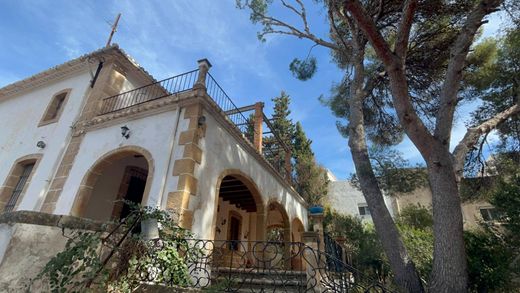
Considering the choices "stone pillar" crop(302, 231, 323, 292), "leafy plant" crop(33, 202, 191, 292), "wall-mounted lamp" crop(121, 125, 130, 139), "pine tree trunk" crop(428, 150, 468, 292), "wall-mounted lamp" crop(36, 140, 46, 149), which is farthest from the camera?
"wall-mounted lamp" crop(36, 140, 46, 149)

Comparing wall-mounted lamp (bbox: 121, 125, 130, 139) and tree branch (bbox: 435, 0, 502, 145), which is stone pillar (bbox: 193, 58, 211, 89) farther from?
tree branch (bbox: 435, 0, 502, 145)

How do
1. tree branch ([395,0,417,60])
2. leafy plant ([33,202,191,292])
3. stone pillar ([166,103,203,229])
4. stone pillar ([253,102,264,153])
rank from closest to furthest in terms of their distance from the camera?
leafy plant ([33,202,191,292])
stone pillar ([166,103,203,229])
tree branch ([395,0,417,60])
stone pillar ([253,102,264,153])

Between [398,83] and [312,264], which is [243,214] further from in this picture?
[398,83]

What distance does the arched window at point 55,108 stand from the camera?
8.41 meters

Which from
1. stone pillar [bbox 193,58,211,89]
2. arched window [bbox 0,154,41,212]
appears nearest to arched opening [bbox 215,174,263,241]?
stone pillar [bbox 193,58,211,89]

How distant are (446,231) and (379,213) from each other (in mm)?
1259

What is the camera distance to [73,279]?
8.98 feet

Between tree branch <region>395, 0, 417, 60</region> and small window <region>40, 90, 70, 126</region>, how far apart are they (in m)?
9.63

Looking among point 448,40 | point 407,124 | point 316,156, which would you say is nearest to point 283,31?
point 448,40

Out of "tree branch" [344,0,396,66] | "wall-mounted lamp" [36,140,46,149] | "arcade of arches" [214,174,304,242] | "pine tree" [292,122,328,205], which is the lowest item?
"arcade of arches" [214,174,304,242]

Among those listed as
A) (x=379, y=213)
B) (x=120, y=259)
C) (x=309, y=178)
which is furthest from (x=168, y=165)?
(x=309, y=178)

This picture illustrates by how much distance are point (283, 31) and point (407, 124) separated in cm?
596

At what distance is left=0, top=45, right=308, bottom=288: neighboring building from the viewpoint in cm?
544

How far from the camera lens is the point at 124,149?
6211 millimetres
